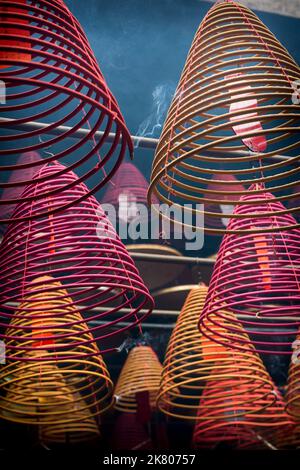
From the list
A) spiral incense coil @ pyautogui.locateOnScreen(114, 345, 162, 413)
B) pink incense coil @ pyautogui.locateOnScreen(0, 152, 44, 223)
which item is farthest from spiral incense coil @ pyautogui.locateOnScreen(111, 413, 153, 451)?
pink incense coil @ pyautogui.locateOnScreen(0, 152, 44, 223)

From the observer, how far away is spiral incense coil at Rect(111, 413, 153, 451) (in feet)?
9.41

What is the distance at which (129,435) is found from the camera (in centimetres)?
293

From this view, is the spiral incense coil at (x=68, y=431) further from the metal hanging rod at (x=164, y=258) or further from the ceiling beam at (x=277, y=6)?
the ceiling beam at (x=277, y=6)

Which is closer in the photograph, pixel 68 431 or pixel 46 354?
pixel 46 354

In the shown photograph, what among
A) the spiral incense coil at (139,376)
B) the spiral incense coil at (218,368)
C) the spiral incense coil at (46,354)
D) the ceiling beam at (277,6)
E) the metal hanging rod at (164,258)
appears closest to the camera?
the spiral incense coil at (46,354)

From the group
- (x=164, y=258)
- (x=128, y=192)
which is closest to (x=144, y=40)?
(x=128, y=192)

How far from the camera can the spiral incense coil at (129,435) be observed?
2869 millimetres

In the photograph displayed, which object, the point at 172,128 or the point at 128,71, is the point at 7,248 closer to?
the point at 172,128

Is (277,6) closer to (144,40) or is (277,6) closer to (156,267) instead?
(144,40)

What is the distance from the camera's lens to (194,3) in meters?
2.93

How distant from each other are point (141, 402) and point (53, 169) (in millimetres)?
1044

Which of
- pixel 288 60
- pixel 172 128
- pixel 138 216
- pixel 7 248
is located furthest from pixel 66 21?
pixel 138 216

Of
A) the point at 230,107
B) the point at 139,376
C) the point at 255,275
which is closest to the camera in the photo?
the point at 230,107

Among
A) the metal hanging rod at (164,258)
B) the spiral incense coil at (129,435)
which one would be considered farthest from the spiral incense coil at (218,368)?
the spiral incense coil at (129,435)
